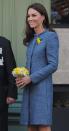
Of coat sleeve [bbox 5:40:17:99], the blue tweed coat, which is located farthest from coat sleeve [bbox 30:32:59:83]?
coat sleeve [bbox 5:40:17:99]

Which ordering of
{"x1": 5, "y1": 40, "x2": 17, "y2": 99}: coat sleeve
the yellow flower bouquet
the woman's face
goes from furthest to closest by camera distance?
{"x1": 5, "y1": 40, "x2": 17, "y2": 99}: coat sleeve, the woman's face, the yellow flower bouquet

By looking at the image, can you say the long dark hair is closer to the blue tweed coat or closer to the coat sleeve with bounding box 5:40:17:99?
the blue tweed coat

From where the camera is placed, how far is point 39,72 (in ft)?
18.0

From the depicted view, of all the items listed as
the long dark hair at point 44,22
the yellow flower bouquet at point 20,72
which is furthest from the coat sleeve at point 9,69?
the yellow flower bouquet at point 20,72

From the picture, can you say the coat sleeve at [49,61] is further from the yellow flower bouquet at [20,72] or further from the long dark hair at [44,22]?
the long dark hair at [44,22]

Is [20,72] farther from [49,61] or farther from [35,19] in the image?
[35,19]

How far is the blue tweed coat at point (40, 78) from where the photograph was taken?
18.1ft

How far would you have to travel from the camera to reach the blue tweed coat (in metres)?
5.50

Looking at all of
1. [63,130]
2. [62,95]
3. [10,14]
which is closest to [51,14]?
[10,14]

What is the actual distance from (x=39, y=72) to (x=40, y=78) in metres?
0.07

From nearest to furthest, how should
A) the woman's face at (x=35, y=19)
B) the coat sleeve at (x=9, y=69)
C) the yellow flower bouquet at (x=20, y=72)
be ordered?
1. the yellow flower bouquet at (x=20, y=72)
2. the woman's face at (x=35, y=19)
3. the coat sleeve at (x=9, y=69)

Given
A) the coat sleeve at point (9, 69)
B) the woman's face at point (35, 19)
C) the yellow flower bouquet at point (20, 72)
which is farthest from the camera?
the coat sleeve at point (9, 69)

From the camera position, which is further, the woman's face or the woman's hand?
the woman's face

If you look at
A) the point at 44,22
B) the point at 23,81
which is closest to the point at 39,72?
the point at 23,81
